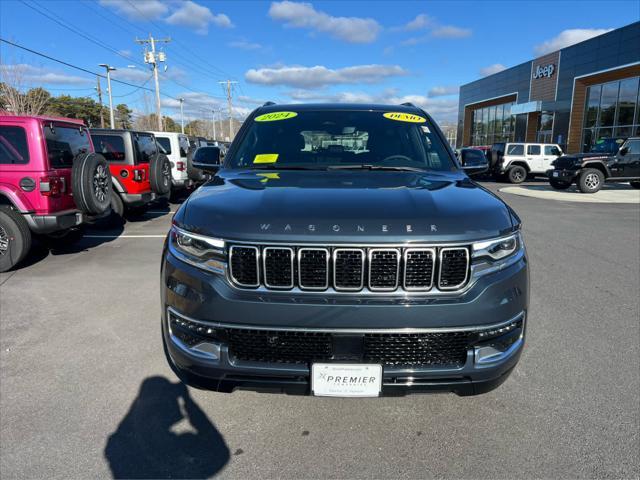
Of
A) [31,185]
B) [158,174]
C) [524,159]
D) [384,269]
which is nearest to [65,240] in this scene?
[31,185]

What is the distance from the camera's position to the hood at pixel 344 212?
2.01 metres

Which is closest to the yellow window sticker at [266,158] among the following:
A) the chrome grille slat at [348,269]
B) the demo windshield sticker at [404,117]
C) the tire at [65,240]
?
the demo windshield sticker at [404,117]

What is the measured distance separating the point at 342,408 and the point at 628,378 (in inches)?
80.8

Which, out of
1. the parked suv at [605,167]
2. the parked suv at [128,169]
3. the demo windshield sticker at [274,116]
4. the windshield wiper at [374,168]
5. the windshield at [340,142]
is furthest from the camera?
the parked suv at [605,167]

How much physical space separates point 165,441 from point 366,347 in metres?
1.30

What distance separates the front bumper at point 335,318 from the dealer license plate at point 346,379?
0.04 metres

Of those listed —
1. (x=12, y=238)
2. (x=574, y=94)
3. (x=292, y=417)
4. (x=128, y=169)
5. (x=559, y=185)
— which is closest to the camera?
(x=292, y=417)

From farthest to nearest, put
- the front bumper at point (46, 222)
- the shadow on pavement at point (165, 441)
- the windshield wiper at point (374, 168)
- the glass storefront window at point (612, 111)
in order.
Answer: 1. the glass storefront window at point (612, 111)
2. the front bumper at point (46, 222)
3. the windshield wiper at point (374, 168)
4. the shadow on pavement at point (165, 441)

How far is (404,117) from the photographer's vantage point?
3688 mm

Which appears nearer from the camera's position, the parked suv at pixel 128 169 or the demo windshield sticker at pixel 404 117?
the demo windshield sticker at pixel 404 117

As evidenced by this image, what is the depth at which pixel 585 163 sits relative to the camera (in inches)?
642

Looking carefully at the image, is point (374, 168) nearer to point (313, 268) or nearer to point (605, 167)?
point (313, 268)

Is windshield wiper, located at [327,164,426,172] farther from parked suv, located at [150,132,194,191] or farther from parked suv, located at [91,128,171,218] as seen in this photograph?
parked suv, located at [150,132,194,191]

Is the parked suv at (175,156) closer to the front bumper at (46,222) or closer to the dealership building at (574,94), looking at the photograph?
the front bumper at (46,222)
